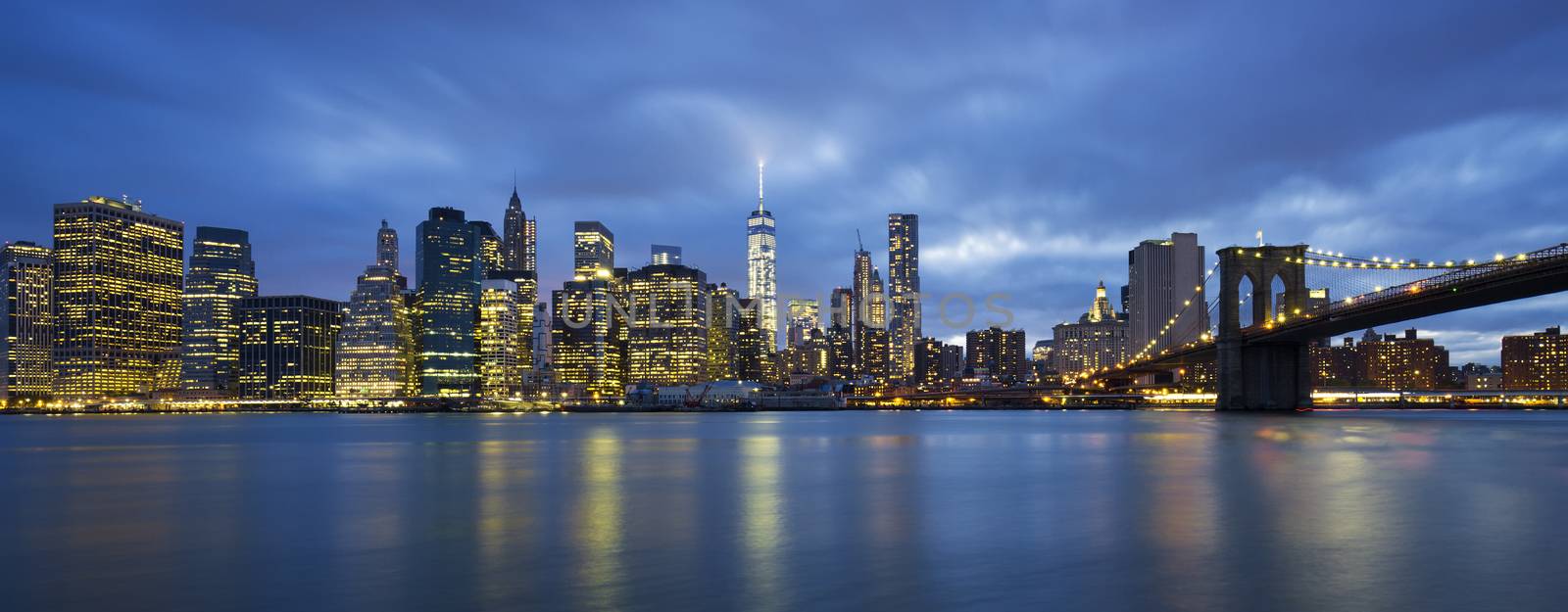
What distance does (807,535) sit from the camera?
19.9 m

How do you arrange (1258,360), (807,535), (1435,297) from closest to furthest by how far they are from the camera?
1. (807,535)
2. (1435,297)
3. (1258,360)

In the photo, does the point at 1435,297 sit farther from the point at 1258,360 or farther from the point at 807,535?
the point at 807,535

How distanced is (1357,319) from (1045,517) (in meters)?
57.4

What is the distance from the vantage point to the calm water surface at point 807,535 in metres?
14.0

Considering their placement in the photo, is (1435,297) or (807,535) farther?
(1435,297)

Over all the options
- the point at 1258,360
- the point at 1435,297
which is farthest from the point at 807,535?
the point at 1258,360

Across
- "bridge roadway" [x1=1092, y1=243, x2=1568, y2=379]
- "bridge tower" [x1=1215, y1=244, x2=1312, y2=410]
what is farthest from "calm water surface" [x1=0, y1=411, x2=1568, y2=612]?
"bridge tower" [x1=1215, y1=244, x2=1312, y2=410]

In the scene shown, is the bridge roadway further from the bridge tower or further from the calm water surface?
the calm water surface

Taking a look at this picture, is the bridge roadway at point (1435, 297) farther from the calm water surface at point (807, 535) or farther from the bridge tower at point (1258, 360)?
the calm water surface at point (807, 535)

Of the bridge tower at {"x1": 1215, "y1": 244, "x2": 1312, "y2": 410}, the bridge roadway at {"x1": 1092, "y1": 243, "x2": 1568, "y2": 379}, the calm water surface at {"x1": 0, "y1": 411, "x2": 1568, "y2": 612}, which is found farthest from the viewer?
the bridge tower at {"x1": 1215, "y1": 244, "x2": 1312, "y2": 410}

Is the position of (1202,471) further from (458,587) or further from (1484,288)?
(1484,288)

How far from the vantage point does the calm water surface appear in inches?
553

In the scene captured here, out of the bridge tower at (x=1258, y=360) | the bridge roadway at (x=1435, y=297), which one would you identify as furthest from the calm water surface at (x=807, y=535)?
the bridge tower at (x=1258, y=360)

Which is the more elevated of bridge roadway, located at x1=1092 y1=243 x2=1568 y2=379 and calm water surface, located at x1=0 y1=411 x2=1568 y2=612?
bridge roadway, located at x1=1092 y1=243 x2=1568 y2=379
